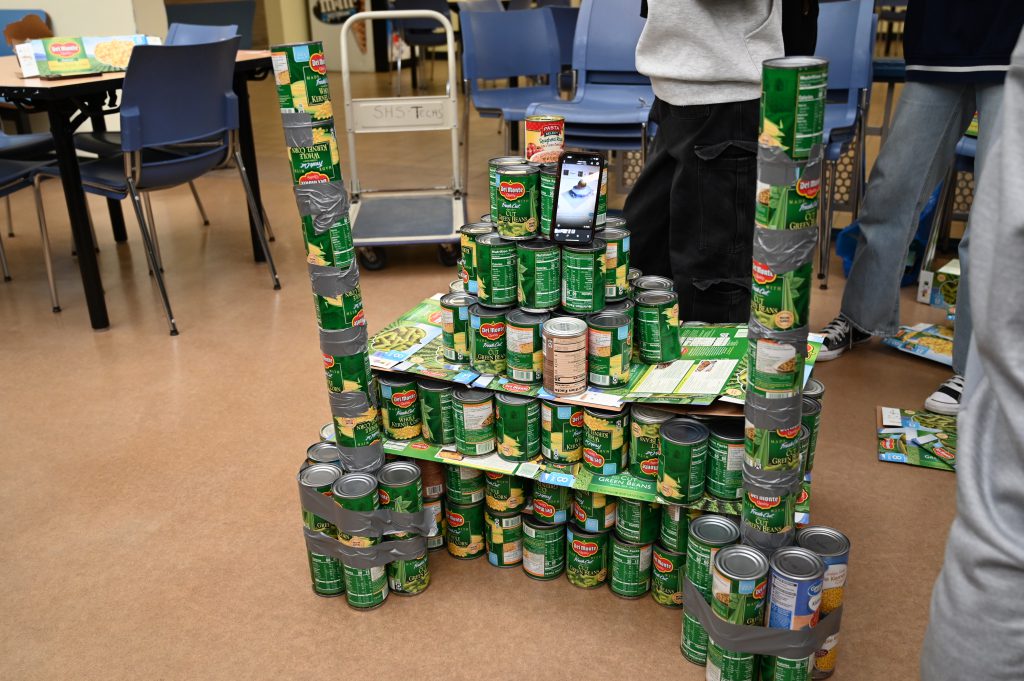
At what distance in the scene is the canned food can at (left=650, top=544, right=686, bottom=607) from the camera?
1.72m

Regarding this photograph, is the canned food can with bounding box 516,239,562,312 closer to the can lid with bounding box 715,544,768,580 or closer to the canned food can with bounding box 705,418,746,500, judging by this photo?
the canned food can with bounding box 705,418,746,500

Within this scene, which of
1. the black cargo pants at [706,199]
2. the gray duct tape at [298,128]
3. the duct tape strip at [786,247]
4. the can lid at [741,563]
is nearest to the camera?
the duct tape strip at [786,247]

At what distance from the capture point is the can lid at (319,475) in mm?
1742

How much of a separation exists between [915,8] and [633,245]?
0.96 meters

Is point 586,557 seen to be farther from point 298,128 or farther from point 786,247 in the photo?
point 298,128

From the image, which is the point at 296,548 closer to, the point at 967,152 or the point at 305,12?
the point at 967,152

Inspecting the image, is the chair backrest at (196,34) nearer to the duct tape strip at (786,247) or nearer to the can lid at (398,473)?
the can lid at (398,473)

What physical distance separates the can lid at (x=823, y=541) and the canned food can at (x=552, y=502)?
0.47m

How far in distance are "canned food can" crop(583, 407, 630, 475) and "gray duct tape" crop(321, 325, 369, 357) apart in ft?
1.53

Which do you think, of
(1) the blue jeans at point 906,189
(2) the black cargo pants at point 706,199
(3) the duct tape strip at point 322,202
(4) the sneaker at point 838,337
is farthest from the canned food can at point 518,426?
(4) the sneaker at point 838,337

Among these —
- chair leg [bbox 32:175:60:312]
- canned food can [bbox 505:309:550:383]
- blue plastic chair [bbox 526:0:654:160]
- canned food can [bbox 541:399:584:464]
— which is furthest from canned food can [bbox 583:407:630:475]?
chair leg [bbox 32:175:60:312]

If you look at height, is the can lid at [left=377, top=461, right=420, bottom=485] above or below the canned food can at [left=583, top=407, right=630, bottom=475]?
below

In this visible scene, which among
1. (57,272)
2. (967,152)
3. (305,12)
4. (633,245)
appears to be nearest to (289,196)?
(57,272)

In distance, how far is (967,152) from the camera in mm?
2881
